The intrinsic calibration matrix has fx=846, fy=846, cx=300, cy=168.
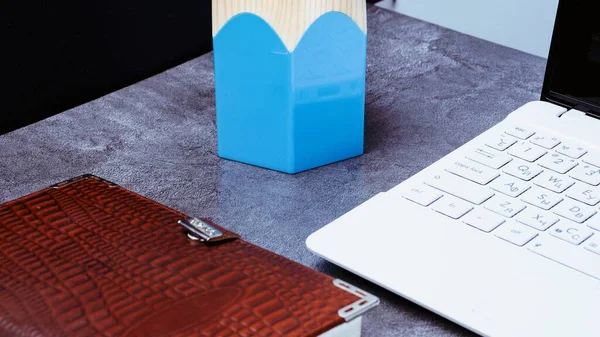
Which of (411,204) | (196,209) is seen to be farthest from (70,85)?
(411,204)

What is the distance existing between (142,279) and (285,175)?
0.23 metres

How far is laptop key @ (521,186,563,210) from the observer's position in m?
0.60

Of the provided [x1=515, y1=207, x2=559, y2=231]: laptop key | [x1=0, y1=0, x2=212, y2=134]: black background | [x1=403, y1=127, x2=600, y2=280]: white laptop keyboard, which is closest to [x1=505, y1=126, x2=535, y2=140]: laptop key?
[x1=403, y1=127, x2=600, y2=280]: white laptop keyboard

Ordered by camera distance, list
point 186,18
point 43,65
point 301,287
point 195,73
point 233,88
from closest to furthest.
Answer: point 301,287
point 233,88
point 195,73
point 43,65
point 186,18

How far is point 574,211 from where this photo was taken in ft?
1.94

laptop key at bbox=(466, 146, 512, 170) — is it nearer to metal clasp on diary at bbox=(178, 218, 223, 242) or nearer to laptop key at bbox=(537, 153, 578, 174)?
laptop key at bbox=(537, 153, 578, 174)

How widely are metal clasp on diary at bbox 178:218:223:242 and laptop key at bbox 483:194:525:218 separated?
20 centimetres

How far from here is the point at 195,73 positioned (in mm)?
920

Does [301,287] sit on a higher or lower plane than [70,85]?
higher

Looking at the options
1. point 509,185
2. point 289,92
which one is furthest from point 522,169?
point 289,92

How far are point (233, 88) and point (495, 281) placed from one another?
279mm

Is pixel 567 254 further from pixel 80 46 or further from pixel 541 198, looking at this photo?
pixel 80 46

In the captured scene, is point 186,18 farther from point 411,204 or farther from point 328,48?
point 411,204

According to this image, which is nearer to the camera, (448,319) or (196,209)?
(448,319)
